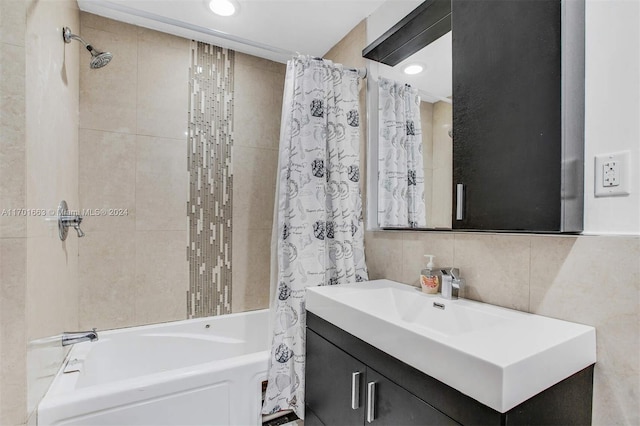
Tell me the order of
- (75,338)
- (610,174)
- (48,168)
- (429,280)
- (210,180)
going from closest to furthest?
(610,174), (48,168), (429,280), (75,338), (210,180)

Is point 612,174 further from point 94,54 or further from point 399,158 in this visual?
point 94,54

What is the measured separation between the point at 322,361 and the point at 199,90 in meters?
1.87

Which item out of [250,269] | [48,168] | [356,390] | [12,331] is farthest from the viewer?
[250,269]

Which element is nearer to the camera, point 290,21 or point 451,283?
point 451,283

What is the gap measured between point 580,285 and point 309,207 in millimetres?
1115

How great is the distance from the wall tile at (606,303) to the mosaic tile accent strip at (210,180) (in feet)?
6.10

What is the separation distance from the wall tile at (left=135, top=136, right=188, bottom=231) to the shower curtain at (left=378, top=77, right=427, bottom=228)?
A: 1298 mm

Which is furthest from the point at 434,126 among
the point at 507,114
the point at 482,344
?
the point at 482,344

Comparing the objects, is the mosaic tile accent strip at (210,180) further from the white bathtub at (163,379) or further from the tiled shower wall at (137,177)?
the white bathtub at (163,379)

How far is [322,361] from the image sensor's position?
131 cm

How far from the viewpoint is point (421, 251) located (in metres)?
1.48

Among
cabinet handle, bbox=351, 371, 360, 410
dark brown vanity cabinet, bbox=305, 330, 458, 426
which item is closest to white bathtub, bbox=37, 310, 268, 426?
dark brown vanity cabinet, bbox=305, 330, 458, 426

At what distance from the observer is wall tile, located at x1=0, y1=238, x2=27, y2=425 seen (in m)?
0.96

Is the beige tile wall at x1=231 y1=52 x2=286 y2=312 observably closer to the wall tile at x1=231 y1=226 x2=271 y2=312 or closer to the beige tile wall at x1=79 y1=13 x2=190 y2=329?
the wall tile at x1=231 y1=226 x2=271 y2=312
